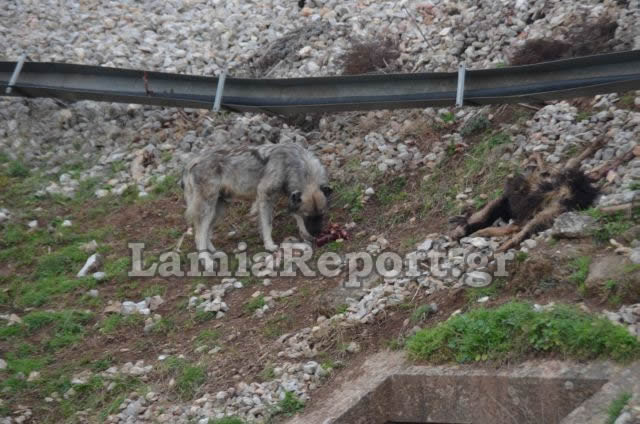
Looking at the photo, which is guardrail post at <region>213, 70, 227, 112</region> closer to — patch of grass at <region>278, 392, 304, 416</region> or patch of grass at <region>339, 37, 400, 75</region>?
patch of grass at <region>339, 37, 400, 75</region>

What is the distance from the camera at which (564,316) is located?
798 centimetres

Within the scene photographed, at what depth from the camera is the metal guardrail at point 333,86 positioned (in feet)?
37.1

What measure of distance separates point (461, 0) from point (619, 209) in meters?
6.42

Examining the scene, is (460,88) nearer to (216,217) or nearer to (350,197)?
(350,197)

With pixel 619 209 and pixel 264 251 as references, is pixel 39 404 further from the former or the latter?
pixel 619 209

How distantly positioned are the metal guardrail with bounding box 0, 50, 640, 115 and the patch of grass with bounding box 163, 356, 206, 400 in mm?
4467

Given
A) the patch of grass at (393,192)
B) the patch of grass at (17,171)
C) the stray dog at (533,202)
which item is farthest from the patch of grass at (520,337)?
the patch of grass at (17,171)

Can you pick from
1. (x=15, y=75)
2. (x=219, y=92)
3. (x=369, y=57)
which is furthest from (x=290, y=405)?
(x=15, y=75)

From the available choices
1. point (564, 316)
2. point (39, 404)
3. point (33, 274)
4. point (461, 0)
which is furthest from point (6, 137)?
point (564, 316)

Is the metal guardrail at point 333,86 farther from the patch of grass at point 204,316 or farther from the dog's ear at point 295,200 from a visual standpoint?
the patch of grass at point 204,316

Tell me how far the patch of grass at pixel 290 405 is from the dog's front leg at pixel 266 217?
3.41 metres

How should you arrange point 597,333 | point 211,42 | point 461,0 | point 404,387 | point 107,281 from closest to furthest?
point 597,333
point 404,387
point 107,281
point 461,0
point 211,42

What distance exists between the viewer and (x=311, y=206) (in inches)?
476

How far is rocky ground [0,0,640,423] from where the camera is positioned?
363 inches
